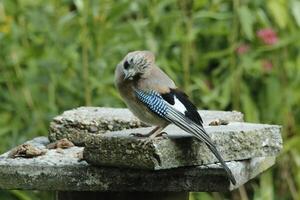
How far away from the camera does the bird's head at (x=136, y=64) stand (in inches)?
159

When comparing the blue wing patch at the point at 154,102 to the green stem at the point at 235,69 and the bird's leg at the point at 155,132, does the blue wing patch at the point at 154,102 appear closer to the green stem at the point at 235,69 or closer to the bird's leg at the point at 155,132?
the bird's leg at the point at 155,132

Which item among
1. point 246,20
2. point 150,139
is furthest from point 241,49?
point 150,139

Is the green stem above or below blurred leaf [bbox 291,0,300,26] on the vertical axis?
below

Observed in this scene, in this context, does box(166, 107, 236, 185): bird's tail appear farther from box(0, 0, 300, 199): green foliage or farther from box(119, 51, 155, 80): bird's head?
box(0, 0, 300, 199): green foliage

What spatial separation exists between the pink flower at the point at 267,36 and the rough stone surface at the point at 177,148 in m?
2.86

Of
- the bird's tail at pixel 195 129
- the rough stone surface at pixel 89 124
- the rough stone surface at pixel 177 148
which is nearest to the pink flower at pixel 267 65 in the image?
the rough stone surface at pixel 89 124

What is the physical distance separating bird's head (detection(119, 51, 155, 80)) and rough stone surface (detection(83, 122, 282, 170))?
22cm

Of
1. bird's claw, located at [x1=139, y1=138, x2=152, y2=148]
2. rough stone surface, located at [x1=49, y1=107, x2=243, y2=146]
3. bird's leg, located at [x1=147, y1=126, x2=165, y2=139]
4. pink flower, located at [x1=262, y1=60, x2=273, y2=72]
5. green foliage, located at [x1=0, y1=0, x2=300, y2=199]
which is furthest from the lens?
pink flower, located at [x1=262, y1=60, x2=273, y2=72]

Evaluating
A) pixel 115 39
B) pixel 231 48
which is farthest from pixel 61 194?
pixel 231 48

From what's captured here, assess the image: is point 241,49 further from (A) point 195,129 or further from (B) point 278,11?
(A) point 195,129

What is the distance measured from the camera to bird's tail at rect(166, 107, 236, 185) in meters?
3.84

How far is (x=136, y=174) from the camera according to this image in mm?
3885

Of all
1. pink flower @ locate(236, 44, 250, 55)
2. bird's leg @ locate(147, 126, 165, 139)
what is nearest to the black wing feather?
bird's leg @ locate(147, 126, 165, 139)

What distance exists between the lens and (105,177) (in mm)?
3912
